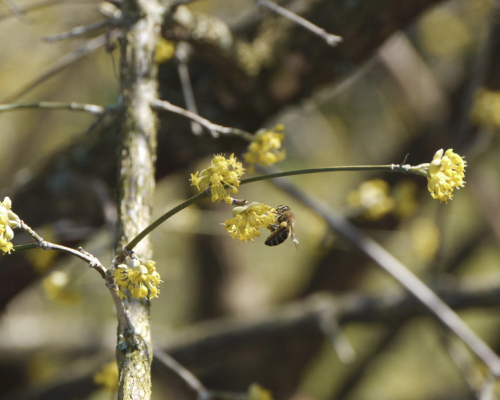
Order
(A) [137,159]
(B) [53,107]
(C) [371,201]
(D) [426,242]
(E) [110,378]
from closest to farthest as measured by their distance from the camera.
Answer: (A) [137,159], (B) [53,107], (E) [110,378], (C) [371,201], (D) [426,242]

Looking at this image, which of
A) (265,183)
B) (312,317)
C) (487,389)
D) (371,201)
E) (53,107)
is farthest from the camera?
(265,183)

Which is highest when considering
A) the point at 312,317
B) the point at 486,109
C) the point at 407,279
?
the point at 486,109

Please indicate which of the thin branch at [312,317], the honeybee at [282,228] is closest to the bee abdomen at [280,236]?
the honeybee at [282,228]

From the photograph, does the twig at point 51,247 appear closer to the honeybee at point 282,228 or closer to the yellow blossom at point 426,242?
the honeybee at point 282,228

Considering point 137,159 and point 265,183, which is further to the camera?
point 265,183

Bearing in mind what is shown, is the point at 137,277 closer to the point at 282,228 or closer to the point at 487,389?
the point at 282,228

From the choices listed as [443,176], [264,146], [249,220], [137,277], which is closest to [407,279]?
[264,146]
